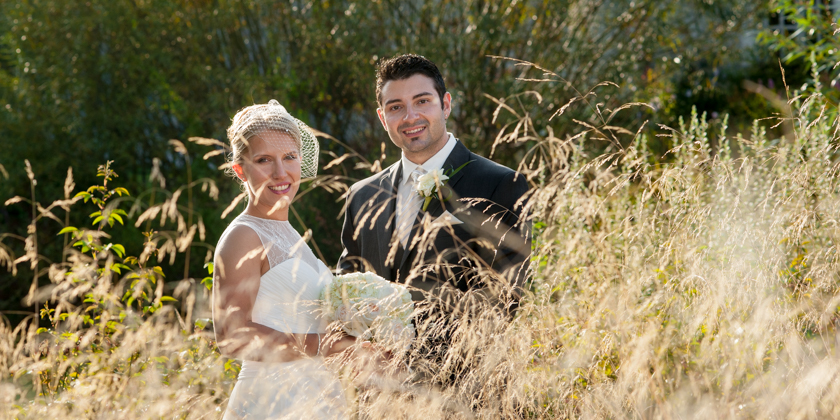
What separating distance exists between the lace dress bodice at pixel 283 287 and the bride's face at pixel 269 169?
103mm

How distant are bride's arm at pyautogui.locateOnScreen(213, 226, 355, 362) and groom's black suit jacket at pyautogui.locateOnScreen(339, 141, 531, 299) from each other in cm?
41

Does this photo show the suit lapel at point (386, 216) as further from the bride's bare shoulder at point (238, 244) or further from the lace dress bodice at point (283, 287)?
the bride's bare shoulder at point (238, 244)

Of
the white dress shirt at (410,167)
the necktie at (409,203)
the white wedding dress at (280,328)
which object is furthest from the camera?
the white dress shirt at (410,167)

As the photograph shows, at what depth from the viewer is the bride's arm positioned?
2.41 metres

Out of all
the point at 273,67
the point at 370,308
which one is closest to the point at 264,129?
the point at 370,308

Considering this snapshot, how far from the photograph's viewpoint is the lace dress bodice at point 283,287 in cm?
257

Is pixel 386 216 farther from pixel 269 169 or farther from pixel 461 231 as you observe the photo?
pixel 269 169

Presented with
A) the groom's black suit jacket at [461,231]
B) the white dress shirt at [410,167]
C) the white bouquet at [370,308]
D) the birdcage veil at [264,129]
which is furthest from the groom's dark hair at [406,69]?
the white bouquet at [370,308]

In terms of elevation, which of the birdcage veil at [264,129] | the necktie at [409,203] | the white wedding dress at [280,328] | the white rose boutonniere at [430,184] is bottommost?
the white wedding dress at [280,328]

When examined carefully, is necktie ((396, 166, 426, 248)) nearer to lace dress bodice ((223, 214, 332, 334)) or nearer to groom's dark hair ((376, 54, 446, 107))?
groom's dark hair ((376, 54, 446, 107))

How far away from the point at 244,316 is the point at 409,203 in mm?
1021

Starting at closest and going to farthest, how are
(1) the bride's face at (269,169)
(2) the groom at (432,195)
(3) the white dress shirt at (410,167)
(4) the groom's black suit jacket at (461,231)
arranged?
(1) the bride's face at (269,169)
(4) the groom's black suit jacket at (461,231)
(2) the groom at (432,195)
(3) the white dress shirt at (410,167)

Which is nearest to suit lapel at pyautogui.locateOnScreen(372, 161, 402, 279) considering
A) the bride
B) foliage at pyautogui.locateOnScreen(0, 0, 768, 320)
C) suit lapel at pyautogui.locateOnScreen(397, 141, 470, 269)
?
suit lapel at pyautogui.locateOnScreen(397, 141, 470, 269)

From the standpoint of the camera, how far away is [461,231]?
2939 mm
